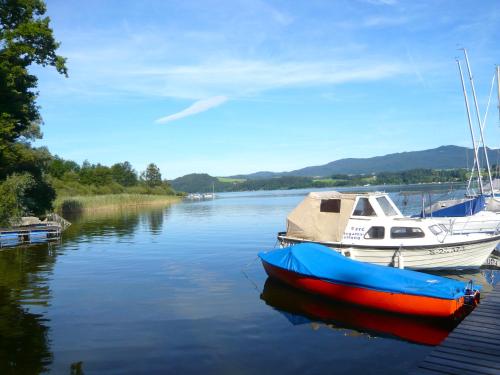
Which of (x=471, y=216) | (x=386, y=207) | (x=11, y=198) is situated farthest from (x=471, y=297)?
(x=11, y=198)

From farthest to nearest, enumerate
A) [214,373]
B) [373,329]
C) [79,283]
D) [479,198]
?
[479,198], [79,283], [373,329], [214,373]

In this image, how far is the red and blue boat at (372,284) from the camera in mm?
12719

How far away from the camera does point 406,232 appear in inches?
749

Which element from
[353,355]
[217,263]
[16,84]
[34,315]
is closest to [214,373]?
[353,355]

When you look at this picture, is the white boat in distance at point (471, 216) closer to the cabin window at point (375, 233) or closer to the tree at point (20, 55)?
the cabin window at point (375, 233)

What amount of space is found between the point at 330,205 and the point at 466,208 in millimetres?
12907

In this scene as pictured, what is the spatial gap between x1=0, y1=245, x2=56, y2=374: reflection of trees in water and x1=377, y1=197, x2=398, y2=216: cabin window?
14027mm

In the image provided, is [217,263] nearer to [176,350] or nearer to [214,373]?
[176,350]

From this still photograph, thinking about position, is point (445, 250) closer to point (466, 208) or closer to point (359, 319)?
point (359, 319)

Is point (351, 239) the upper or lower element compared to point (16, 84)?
lower

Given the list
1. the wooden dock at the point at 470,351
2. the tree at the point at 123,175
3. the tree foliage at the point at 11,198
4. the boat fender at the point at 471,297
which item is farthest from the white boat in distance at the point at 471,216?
the tree at the point at 123,175

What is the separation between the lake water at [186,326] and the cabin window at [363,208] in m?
5.04

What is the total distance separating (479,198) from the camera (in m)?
28.5

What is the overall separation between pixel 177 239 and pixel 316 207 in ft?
54.5
